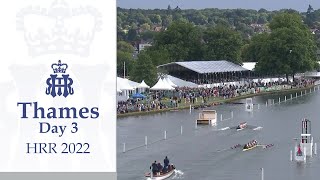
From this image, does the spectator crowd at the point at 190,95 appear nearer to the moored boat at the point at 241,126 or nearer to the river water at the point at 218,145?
the river water at the point at 218,145

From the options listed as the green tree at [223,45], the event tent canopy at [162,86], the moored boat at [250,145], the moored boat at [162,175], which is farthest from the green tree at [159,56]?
the moored boat at [162,175]

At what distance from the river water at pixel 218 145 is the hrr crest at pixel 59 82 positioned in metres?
15.2

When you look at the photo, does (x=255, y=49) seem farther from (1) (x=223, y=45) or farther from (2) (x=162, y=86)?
(2) (x=162, y=86)

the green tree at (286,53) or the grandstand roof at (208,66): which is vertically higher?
the green tree at (286,53)

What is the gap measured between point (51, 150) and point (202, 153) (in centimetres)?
2148

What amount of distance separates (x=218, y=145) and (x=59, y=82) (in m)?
23.7

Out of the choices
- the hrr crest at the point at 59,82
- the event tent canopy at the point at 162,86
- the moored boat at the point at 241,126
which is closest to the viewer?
the hrr crest at the point at 59,82

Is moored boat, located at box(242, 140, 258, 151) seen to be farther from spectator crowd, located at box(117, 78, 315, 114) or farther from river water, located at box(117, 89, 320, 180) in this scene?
spectator crowd, located at box(117, 78, 315, 114)

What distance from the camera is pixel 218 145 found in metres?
32.8

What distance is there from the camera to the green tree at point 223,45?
78312mm

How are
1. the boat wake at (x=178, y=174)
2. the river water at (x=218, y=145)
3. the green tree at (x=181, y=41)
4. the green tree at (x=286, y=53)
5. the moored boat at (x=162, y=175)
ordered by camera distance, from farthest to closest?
the green tree at (x=181, y=41) < the green tree at (x=286, y=53) < the river water at (x=218, y=145) < the boat wake at (x=178, y=174) < the moored boat at (x=162, y=175)

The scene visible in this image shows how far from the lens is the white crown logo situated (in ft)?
30.6

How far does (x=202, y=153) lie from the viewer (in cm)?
3058

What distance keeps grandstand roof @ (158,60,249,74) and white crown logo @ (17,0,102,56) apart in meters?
57.6
